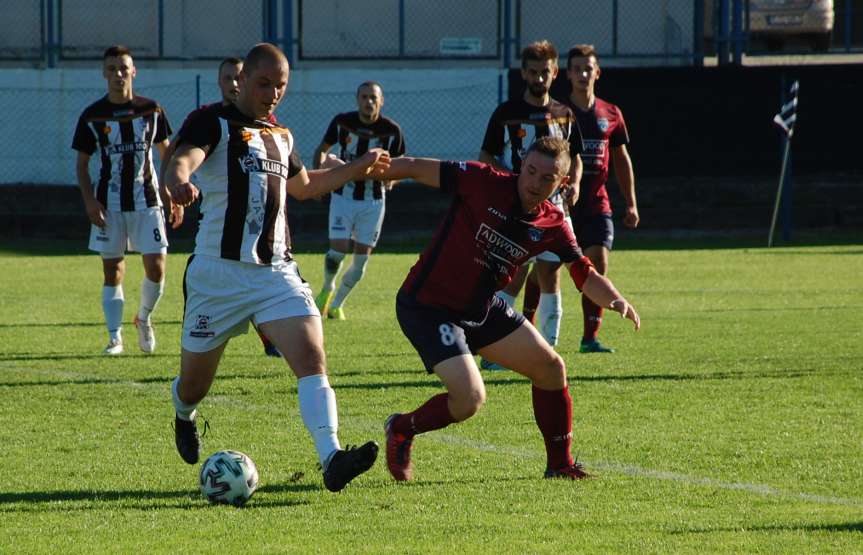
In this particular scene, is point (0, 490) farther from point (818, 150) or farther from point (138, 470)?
point (818, 150)

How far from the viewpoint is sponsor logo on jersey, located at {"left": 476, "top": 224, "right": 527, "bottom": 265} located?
6.31 m

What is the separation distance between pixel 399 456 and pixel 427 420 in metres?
0.21

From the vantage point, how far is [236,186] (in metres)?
6.06

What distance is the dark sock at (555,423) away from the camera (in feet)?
21.0

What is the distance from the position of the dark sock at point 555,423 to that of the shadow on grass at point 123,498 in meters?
1.08

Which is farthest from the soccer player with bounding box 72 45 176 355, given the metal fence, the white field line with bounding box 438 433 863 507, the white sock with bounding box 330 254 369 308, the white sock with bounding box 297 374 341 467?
the metal fence

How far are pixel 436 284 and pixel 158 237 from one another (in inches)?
191

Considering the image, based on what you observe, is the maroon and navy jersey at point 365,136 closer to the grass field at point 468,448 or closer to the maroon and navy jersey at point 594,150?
the grass field at point 468,448

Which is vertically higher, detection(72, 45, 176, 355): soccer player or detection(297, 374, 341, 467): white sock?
detection(72, 45, 176, 355): soccer player

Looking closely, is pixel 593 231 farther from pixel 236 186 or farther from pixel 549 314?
pixel 236 186

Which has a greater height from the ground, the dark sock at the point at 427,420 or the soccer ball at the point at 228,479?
the dark sock at the point at 427,420

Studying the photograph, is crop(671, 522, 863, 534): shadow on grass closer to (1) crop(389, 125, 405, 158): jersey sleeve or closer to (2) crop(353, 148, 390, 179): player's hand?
(2) crop(353, 148, 390, 179): player's hand

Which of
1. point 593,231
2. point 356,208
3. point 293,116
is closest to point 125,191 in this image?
point 356,208

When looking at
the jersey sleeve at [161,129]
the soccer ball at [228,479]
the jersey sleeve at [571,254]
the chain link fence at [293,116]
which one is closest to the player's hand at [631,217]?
the jersey sleeve at [161,129]
